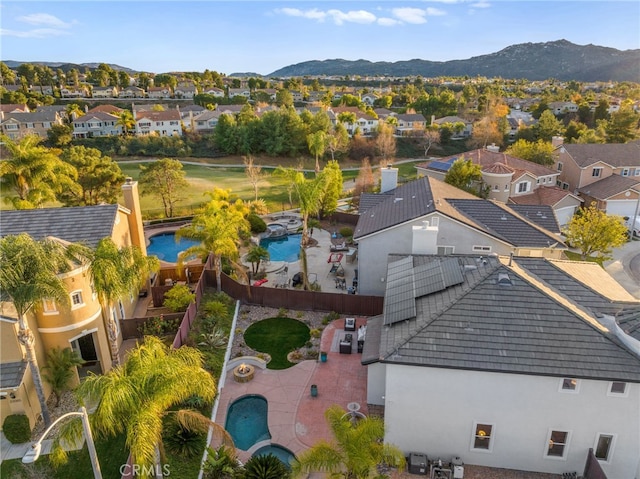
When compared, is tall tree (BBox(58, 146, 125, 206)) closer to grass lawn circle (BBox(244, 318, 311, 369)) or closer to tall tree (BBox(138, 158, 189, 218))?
tall tree (BBox(138, 158, 189, 218))

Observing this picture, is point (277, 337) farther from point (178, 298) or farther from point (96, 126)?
point (96, 126)

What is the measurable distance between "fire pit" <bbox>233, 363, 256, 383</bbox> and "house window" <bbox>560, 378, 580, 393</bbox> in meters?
13.2

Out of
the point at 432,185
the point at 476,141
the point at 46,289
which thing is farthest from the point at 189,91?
the point at 46,289

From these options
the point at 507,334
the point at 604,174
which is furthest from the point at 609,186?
the point at 507,334

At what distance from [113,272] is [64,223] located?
8.88 m

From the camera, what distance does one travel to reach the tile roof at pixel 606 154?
1898 inches

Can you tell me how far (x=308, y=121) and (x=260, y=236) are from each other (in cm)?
5296

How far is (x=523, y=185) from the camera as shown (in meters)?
45.0

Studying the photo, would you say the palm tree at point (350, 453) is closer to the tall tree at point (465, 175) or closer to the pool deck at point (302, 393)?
the pool deck at point (302, 393)

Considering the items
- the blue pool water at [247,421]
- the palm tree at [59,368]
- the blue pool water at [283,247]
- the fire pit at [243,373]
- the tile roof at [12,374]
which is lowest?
the blue pool water at [283,247]

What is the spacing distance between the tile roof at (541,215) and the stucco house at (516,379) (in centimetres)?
1473

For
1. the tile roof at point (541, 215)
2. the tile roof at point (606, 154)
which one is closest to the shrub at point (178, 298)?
the tile roof at point (541, 215)

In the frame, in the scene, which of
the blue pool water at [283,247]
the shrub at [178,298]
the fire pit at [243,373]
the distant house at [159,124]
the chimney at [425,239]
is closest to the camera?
the fire pit at [243,373]

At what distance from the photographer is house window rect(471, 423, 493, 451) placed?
1504 centimetres
